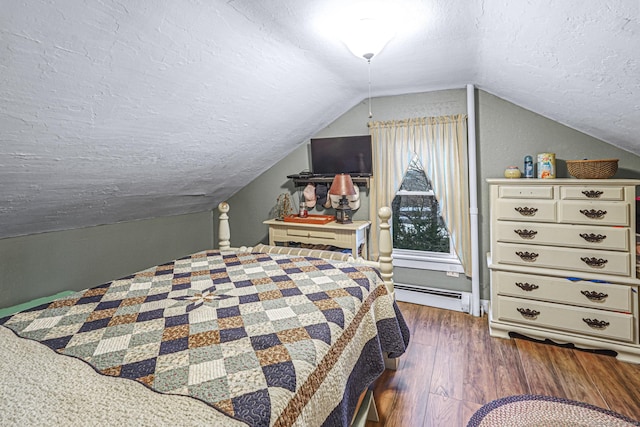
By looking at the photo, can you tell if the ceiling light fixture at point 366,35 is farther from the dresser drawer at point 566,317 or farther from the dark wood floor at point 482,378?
the dresser drawer at point 566,317

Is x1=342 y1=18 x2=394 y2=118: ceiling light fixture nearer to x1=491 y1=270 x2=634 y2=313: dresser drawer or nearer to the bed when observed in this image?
the bed

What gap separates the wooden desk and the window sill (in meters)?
0.36

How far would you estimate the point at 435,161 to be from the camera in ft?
10.8

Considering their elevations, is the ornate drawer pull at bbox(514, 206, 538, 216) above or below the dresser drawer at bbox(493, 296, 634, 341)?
above

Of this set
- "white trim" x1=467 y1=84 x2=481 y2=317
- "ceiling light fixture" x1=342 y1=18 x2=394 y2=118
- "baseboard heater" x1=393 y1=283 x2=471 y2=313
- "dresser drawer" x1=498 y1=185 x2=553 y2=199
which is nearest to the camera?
"ceiling light fixture" x1=342 y1=18 x2=394 y2=118

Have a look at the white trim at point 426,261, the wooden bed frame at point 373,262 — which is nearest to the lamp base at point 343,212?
the white trim at point 426,261

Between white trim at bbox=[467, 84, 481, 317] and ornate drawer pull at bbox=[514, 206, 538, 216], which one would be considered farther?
white trim at bbox=[467, 84, 481, 317]

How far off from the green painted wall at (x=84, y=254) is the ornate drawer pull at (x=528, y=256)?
348cm

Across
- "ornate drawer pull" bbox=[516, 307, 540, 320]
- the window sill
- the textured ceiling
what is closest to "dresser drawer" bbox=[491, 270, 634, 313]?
"ornate drawer pull" bbox=[516, 307, 540, 320]

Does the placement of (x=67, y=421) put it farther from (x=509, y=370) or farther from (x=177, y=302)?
(x=509, y=370)

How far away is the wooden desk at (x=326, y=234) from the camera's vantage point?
10.9 feet

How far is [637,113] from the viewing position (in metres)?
1.85

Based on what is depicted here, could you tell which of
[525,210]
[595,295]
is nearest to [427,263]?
[525,210]

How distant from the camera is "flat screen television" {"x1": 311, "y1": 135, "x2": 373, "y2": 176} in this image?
3.47m
